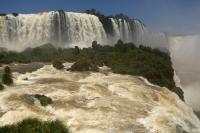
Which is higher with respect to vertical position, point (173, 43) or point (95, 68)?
Answer: point (95, 68)

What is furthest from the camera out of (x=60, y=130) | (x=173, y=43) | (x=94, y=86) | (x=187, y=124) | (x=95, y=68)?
(x=173, y=43)

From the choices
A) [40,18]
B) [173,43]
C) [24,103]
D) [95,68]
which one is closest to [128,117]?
[24,103]

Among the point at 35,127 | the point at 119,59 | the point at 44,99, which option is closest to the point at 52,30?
the point at 119,59

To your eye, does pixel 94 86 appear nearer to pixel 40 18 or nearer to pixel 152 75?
pixel 152 75

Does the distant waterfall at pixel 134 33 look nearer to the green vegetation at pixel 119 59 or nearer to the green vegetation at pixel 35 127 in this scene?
the green vegetation at pixel 119 59

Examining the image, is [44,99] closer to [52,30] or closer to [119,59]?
[119,59]

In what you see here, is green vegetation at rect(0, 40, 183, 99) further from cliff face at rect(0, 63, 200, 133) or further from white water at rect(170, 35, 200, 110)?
white water at rect(170, 35, 200, 110)

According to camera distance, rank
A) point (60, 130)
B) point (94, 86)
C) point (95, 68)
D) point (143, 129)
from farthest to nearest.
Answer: point (95, 68), point (94, 86), point (143, 129), point (60, 130)
